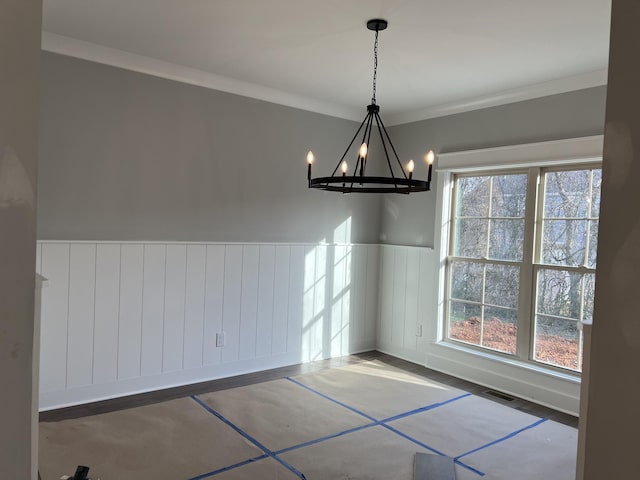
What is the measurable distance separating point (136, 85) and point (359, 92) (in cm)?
189

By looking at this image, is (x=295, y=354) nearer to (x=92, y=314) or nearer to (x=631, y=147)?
(x=92, y=314)

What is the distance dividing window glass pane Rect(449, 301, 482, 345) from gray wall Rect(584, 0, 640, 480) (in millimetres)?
3373

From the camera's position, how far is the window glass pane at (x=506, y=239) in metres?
4.10

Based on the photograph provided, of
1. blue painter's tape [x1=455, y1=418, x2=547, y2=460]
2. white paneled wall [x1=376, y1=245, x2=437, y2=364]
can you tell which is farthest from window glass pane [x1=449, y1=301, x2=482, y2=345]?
blue painter's tape [x1=455, y1=418, x2=547, y2=460]

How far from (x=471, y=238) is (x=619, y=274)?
3.49 metres

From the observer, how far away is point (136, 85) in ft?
11.9

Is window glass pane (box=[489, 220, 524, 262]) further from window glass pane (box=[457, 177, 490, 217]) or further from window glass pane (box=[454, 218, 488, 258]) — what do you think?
window glass pane (box=[457, 177, 490, 217])

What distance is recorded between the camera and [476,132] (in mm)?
4316

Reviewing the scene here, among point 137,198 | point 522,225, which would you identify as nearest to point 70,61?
point 137,198

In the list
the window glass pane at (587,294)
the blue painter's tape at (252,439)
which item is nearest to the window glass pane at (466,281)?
the window glass pane at (587,294)

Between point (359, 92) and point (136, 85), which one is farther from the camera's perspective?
point (359, 92)

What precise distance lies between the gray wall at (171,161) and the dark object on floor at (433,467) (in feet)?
7.60

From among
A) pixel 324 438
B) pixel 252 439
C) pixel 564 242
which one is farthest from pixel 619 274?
pixel 564 242

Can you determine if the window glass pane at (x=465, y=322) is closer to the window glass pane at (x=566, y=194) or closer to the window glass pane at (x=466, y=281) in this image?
the window glass pane at (x=466, y=281)
